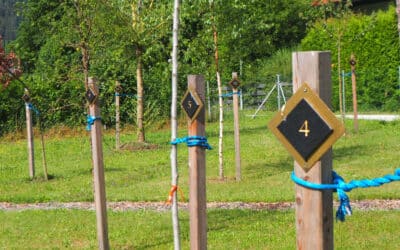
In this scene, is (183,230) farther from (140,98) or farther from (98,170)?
(140,98)

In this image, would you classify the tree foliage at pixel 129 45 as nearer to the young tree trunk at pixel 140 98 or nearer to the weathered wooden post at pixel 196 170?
the young tree trunk at pixel 140 98

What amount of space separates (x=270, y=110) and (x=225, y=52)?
14.6 metres

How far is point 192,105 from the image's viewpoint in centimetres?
474

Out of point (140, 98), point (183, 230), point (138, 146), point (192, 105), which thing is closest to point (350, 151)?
point (138, 146)

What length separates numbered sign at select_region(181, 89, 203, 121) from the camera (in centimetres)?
471

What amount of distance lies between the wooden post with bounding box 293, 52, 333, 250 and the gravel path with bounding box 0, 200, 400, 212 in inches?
234

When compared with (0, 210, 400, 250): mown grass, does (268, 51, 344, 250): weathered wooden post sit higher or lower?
higher

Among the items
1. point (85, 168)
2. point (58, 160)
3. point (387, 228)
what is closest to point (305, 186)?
point (387, 228)

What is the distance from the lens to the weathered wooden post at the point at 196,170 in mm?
4641

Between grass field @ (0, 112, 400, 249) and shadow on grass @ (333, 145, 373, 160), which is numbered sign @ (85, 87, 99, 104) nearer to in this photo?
grass field @ (0, 112, 400, 249)

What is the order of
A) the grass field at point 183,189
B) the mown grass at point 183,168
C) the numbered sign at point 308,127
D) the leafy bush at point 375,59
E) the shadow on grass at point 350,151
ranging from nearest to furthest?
the numbered sign at point 308,127
the grass field at point 183,189
the mown grass at point 183,168
the shadow on grass at point 350,151
the leafy bush at point 375,59

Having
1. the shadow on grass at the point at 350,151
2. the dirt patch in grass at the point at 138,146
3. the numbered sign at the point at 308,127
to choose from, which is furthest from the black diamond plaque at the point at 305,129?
the dirt patch in grass at the point at 138,146

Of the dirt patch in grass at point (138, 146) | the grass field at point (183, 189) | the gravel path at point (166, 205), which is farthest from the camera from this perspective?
the dirt patch in grass at point (138, 146)

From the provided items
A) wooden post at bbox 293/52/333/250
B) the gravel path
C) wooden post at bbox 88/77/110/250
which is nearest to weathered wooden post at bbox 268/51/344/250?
wooden post at bbox 293/52/333/250
